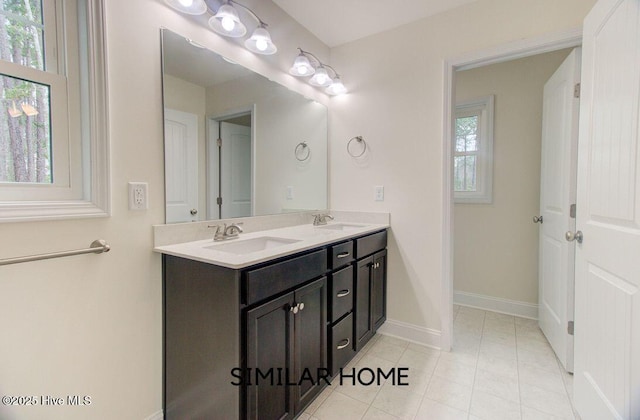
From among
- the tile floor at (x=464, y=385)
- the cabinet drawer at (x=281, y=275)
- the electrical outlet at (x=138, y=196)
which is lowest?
the tile floor at (x=464, y=385)

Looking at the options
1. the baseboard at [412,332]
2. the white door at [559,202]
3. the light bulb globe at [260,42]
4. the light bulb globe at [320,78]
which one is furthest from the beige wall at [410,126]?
the light bulb globe at [260,42]

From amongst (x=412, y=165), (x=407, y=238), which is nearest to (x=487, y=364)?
(x=407, y=238)

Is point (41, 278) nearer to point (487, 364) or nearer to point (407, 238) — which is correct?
point (407, 238)

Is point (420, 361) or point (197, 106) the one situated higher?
point (197, 106)

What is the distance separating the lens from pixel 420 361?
6.43ft

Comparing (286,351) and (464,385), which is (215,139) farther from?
(464,385)

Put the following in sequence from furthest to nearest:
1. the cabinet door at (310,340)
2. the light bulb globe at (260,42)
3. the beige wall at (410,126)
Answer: the beige wall at (410,126)
the light bulb globe at (260,42)
the cabinet door at (310,340)

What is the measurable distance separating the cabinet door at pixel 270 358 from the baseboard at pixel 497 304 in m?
2.26

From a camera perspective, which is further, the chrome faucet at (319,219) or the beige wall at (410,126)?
the chrome faucet at (319,219)

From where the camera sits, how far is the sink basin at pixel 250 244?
1487 millimetres

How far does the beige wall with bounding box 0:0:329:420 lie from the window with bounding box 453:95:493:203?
98.5 inches

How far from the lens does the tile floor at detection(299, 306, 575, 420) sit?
1491 millimetres

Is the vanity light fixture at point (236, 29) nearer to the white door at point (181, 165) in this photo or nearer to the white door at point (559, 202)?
the white door at point (181, 165)

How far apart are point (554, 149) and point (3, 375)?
3086mm
